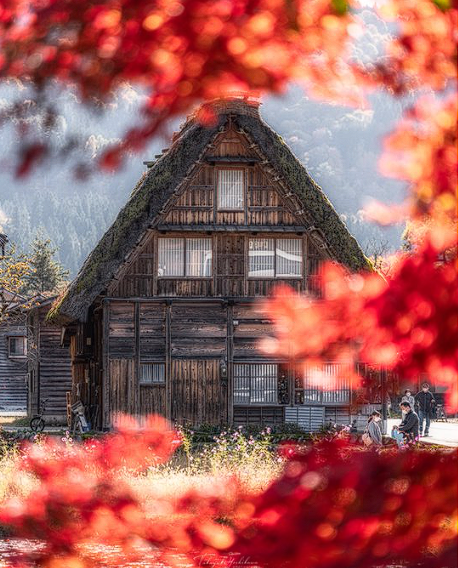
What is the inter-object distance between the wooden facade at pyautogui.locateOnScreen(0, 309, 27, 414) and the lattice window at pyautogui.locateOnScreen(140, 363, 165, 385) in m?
31.9

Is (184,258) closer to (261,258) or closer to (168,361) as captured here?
(261,258)

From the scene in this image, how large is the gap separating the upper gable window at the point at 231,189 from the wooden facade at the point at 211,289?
25mm

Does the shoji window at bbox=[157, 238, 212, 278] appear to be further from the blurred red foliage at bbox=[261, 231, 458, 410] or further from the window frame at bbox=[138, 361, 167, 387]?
the blurred red foliage at bbox=[261, 231, 458, 410]

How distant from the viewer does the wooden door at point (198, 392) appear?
25.1 meters

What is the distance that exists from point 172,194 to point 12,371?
34.1 m

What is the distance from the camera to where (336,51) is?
9.89 feet

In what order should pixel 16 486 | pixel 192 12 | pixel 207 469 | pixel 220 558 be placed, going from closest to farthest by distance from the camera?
pixel 192 12, pixel 220 558, pixel 16 486, pixel 207 469

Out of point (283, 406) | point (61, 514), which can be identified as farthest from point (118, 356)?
point (61, 514)

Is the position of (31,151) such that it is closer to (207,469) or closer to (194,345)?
(207,469)

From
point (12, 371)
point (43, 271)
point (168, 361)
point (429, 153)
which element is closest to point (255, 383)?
point (168, 361)

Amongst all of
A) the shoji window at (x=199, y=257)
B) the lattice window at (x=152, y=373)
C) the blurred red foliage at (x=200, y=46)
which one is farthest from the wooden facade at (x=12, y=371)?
the blurred red foliage at (x=200, y=46)

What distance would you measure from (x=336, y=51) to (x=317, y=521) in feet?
4.51

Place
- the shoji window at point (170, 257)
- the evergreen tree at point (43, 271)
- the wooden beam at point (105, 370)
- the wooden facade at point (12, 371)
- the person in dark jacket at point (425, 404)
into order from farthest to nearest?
1. the evergreen tree at point (43, 271)
2. the wooden facade at point (12, 371)
3. the person in dark jacket at point (425, 404)
4. the shoji window at point (170, 257)
5. the wooden beam at point (105, 370)

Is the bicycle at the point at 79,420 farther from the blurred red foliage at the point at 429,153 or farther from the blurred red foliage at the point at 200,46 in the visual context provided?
the blurred red foliage at the point at 429,153
